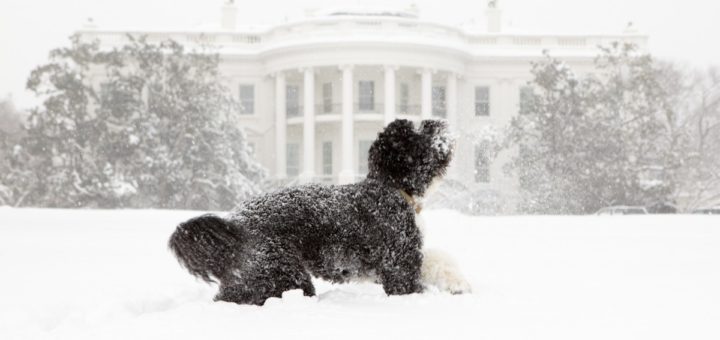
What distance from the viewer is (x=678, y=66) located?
114 ft

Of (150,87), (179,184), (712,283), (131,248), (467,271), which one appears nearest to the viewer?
(712,283)

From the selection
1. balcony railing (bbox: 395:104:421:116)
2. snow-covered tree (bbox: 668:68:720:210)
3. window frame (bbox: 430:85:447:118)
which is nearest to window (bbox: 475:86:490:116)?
window frame (bbox: 430:85:447:118)

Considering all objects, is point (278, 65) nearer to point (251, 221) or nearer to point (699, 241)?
point (699, 241)

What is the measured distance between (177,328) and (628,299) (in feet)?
7.72

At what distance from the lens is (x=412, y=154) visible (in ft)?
11.8

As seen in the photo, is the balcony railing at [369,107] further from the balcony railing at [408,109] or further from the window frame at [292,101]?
the window frame at [292,101]

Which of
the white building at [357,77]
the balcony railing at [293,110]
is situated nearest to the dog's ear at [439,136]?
the white building at [357,77]

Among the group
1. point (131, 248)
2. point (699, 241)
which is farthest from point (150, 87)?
point (699, 241)

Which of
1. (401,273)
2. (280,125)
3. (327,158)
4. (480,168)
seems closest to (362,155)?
(327,158)

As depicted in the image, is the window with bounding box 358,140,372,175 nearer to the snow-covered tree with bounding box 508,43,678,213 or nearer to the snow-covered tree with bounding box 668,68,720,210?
the snow-covered tree with bounding box 508,43,678,213

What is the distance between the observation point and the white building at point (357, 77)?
32.9 metres

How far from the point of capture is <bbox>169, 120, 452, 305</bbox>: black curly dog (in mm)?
3299

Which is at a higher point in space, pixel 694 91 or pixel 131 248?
pixel 694 91

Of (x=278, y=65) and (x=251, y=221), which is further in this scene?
(x=278, y=65)
